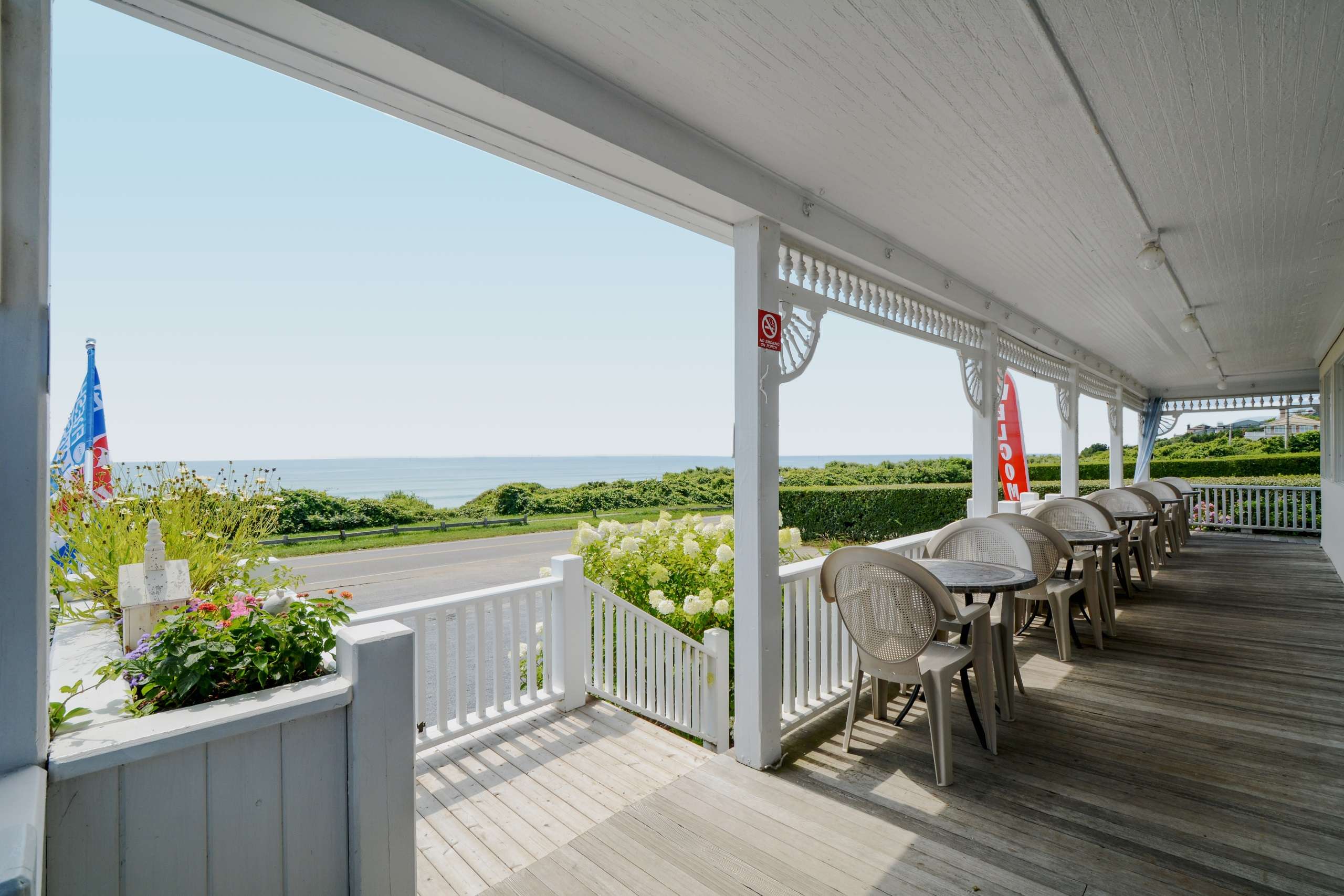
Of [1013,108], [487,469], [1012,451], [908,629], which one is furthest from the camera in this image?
[487,469]

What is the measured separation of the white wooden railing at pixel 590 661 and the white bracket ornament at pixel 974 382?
3.06 metres

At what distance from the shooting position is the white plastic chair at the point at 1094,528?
4770 mm

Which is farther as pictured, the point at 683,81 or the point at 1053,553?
the point at 1053,553

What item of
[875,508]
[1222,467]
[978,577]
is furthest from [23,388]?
[1222,467]

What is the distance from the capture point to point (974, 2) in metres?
1.82

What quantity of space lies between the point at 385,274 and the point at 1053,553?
34.1 metres

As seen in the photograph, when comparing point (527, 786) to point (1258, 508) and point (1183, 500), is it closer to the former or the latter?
point (1183, 500)

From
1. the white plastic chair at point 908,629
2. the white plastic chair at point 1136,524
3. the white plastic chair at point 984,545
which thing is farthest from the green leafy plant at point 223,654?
the white plastic chair at point 1136,524

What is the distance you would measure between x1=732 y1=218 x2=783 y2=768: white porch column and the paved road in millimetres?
5355

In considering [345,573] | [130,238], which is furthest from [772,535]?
[130,238]

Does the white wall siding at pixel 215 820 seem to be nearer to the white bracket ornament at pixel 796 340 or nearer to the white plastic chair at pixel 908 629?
the white plastic chair at pixel 908 629

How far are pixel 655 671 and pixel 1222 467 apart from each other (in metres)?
16.8

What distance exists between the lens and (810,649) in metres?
3.43

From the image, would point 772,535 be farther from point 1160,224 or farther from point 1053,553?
point 1160,224
